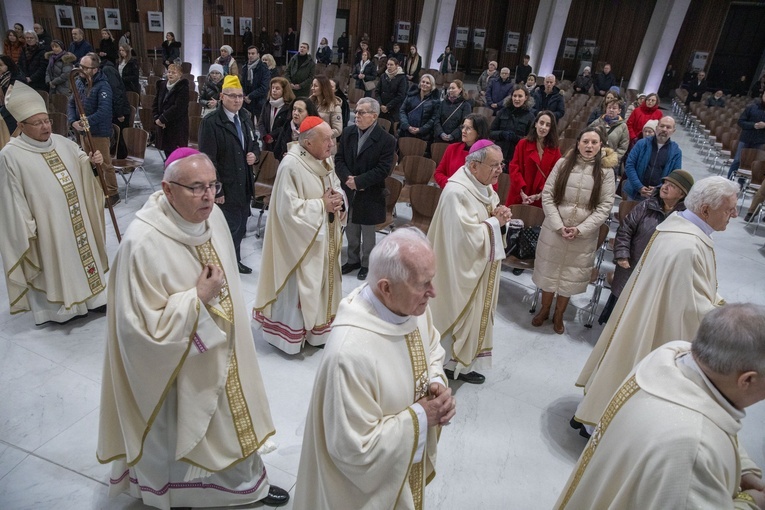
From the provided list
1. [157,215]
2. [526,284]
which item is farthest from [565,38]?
[157,215]

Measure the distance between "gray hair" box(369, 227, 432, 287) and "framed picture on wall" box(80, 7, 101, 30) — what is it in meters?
18.6

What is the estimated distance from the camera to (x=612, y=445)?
193cm

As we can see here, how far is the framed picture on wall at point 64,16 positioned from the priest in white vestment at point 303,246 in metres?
16.2

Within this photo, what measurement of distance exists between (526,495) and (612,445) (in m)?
1.47

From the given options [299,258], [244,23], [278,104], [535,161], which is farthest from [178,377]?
[244,23]

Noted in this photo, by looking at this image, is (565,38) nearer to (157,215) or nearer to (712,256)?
(712,256)

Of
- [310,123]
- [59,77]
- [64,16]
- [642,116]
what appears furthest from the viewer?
[64,16]

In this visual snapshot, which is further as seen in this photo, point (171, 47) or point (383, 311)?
point (171, 47)

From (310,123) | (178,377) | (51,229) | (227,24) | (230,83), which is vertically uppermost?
(227,24)

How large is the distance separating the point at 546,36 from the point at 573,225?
16.2 m

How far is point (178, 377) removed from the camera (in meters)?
2.46

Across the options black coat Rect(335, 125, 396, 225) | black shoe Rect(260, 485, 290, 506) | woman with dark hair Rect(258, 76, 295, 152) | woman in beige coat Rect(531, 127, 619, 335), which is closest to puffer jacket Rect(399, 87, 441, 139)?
woman with dark hair Rect(258, 76, 295, 152)

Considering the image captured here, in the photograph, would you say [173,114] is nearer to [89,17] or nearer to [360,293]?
[360,293]

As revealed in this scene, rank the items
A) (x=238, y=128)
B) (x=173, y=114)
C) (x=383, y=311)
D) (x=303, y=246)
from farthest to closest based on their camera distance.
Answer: (x=173, y=114)
(x=238, y=128)
(x=303, y=246)
(x=383, y=311)
